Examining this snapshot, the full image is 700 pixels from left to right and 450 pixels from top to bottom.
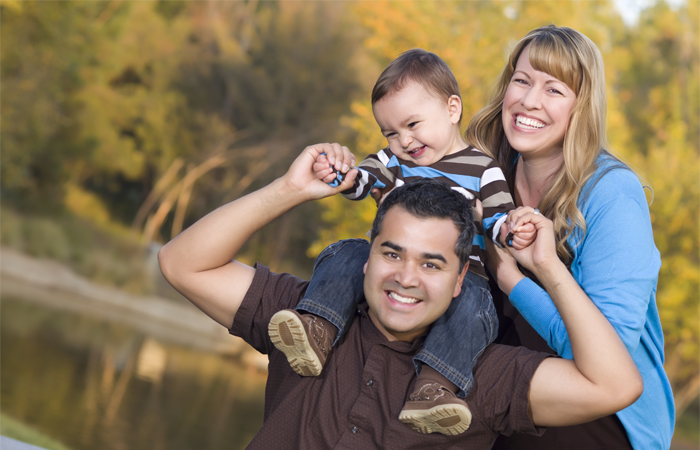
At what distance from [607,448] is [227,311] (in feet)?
4.66

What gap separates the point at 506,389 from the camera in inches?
90.4

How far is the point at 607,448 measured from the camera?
2508mm

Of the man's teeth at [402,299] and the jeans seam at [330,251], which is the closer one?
the man's teeth at [402,299]

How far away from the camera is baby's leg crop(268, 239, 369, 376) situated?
2305 millimetres

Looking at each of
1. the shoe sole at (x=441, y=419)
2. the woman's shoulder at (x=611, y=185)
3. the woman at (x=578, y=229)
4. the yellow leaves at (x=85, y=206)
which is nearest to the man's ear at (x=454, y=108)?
the woman at (x=578, y=229)

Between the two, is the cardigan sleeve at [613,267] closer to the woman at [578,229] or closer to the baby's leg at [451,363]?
the woman at [578,229]

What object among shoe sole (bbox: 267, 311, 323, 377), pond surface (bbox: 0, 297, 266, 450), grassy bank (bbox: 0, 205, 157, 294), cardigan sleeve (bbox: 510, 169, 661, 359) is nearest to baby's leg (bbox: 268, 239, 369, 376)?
shoe sole (bbox: 267, 311, 323, 377)

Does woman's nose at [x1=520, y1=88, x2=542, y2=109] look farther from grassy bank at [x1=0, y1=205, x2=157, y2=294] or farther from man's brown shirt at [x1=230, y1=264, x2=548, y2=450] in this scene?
grassy bank at [x1=0, y1=205, x2=157, y2=294]

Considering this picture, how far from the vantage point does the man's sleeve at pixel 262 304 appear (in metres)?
2.54

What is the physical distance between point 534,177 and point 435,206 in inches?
30.8

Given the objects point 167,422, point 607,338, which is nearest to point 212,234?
point 607,338

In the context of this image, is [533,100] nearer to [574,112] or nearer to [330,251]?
[574,112]

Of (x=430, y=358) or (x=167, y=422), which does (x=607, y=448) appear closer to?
(x=430, y=358)

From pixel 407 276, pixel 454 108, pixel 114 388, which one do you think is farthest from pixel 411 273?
pixel 114 388
